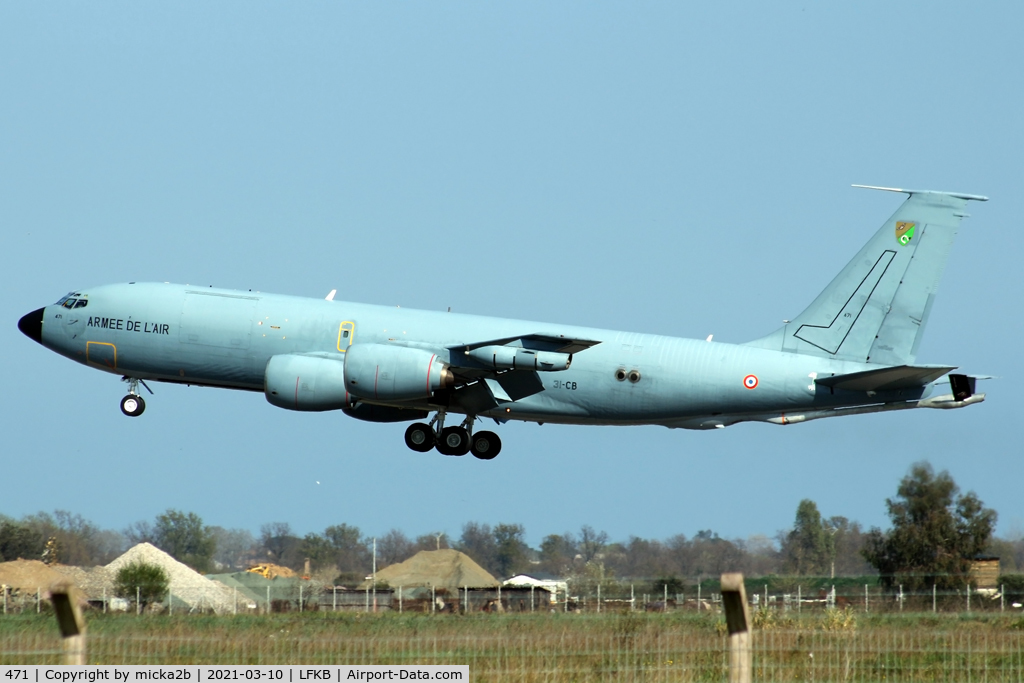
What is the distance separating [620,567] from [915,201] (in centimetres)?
1651

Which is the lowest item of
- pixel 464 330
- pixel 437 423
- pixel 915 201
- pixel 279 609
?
pixel 279 609

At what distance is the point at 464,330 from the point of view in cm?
3594

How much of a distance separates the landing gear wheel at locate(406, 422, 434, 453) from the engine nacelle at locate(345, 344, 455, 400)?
313cm

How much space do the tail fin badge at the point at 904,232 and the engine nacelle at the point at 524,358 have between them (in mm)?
10352

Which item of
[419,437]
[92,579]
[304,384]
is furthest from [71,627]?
[92,579]

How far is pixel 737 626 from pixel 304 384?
946 inches

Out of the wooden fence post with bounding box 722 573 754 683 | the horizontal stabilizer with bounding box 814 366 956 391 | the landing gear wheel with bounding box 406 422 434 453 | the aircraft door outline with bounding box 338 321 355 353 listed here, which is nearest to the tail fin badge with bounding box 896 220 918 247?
the horizontal stabilizer with bounding box 814 366 956 391

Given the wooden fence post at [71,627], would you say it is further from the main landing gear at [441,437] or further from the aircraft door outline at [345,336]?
the main landing gear at [441,437]

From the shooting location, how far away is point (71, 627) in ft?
40.3

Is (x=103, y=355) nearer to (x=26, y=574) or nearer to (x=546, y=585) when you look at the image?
(x=26, y=574)

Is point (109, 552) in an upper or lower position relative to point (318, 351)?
Answer: lower

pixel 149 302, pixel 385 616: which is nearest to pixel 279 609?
pixel 385 616

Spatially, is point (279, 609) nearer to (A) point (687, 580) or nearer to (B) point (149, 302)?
(B) point (149, 302)

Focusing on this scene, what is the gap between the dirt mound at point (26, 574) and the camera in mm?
37178
